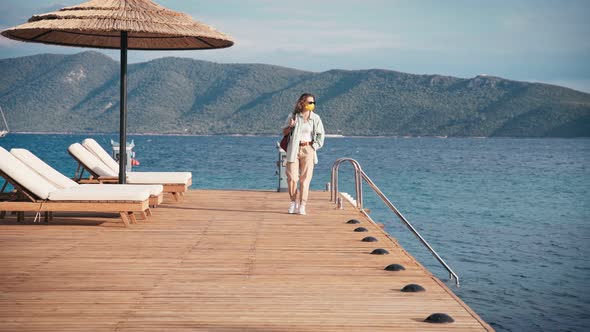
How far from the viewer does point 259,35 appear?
119 feet

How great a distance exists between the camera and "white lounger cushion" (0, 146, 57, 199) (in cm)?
804

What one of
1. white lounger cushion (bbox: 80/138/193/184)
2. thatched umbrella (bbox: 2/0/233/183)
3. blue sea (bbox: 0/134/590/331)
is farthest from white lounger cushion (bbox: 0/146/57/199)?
blue sea (bbox: 0/134/590/331)

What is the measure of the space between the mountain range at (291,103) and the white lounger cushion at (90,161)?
316 ft

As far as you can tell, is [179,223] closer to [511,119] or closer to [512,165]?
[512,165]

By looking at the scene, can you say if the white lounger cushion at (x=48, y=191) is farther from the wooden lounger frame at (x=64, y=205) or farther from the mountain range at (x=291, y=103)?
the mountain range at (x=291, y=103)

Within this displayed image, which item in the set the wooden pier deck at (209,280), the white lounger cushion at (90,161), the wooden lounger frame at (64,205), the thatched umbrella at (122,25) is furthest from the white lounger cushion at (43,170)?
the white lounger cushion at (90,161)

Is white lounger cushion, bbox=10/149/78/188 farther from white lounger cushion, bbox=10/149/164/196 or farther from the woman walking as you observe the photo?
the woman walking

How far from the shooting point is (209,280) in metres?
5.38

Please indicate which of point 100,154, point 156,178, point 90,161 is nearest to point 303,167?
point 156,178

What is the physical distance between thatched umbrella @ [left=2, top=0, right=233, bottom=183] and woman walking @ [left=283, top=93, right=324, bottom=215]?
4.39 feet

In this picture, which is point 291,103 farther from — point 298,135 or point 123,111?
point 298,135

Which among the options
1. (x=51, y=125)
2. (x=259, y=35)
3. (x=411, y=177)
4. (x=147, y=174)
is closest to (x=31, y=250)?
(x=147, y=174)

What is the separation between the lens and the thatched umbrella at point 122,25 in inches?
353

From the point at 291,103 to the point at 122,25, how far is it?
3906 inches
